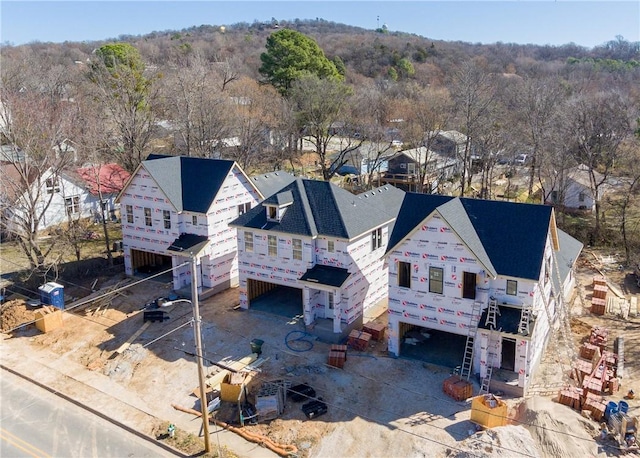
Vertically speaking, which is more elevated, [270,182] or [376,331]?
[270,182]

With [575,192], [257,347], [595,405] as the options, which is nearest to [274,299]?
[257,347]

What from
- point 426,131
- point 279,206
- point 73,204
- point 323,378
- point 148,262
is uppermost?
point 426,131

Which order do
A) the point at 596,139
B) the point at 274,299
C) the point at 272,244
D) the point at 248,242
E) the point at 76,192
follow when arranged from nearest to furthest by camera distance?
the point at 272,244
the point at 248,242
the point at 274,299
the point at 76,192
the point at 596,139

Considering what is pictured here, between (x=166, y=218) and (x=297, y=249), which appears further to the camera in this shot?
(x=166, y=218)

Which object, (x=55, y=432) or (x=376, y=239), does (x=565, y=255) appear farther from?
(x=55, y=432)

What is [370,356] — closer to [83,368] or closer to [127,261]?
[83,368]

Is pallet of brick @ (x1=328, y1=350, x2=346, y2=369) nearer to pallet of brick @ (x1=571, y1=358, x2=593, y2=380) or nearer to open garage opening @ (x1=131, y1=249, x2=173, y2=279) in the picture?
pallet of brick @ (x1=571, y1=358, x2=593, y2=380)

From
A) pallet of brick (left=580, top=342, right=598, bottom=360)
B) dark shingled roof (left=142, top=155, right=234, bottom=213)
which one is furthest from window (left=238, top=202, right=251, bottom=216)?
pallet of brick (left=580, top=342, right=598, bottom=360)
